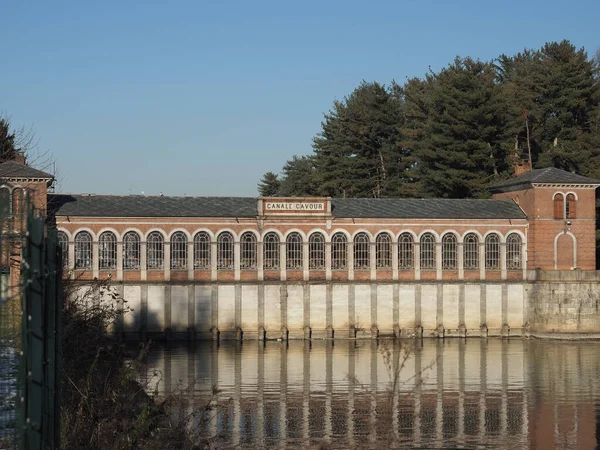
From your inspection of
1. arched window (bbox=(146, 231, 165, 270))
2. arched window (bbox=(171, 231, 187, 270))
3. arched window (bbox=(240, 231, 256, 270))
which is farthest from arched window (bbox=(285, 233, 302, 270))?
arched window (bbox=(146, 231, 165, 270))

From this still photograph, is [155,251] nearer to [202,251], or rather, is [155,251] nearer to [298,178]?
[202,251]

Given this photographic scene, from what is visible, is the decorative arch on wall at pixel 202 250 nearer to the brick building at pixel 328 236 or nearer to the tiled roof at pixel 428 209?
the brick building at pixel 328 236

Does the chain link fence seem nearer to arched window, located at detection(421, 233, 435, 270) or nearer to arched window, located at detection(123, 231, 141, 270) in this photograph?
arched window, located at detection(123, 231, 141, 270)

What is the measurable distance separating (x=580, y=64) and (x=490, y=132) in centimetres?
953

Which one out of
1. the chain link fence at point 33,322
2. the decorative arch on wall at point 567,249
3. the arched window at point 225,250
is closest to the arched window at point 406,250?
the decorative arch on wall at point 567,249

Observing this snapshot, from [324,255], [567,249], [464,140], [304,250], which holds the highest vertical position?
[464,140]

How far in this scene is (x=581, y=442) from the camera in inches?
1227

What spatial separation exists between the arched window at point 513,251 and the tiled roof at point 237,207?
1396 mm

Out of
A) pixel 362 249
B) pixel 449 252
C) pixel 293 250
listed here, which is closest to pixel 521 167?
pixel 449 252

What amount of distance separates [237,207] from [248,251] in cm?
306

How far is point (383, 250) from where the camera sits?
62500 millimetres

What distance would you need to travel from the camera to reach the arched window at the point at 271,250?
61312mm

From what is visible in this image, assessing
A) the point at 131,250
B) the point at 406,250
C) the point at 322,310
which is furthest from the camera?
the point at 406,250

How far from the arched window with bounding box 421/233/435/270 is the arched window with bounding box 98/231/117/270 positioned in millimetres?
19387
